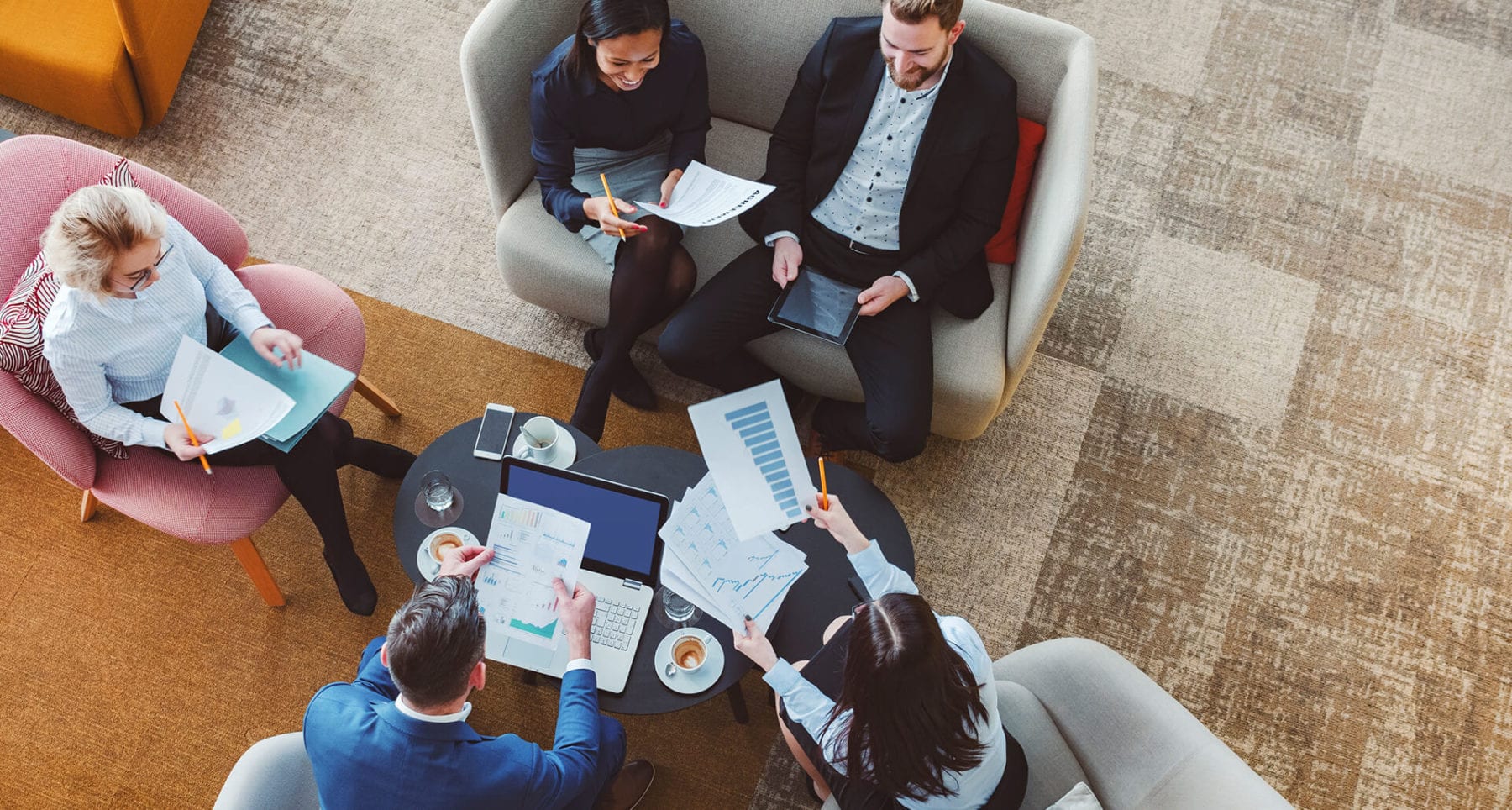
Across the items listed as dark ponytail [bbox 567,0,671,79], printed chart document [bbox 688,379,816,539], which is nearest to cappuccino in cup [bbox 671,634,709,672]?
printed chart document [bbox 688,379,816,539]

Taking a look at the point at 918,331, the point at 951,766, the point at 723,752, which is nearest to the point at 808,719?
the point at 951,766

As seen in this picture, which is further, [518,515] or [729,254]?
[729,254]

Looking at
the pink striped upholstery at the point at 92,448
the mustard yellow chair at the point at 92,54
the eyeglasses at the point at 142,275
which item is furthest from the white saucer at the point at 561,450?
the mustard yellow chair at the point at 92,54

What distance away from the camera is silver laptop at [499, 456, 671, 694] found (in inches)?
84.7

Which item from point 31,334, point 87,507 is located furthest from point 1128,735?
point 87,507

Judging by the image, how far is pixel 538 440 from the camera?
2.39 m

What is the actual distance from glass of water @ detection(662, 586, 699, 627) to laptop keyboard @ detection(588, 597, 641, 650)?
0.06 m

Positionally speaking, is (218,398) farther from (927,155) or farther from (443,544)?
(927,155)

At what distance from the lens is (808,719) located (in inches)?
78.8

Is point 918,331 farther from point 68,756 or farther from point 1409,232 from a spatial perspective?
point 68,756

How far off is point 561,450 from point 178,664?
119 centimetres

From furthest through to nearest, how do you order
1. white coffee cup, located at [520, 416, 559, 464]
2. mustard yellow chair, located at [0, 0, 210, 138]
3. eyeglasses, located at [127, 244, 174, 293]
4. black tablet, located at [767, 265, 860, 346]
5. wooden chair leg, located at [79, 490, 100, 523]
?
mustard yellow chair, located at [0, 0, 210, 138] < wooden chair leg, located at [79, 490, 100, 523] < black tablet, located at [767, 265, 860, 346] < white coffee cup, located at [520, 416, 559, 464] < eyeglasses, located at [127, 244, 174, 293]

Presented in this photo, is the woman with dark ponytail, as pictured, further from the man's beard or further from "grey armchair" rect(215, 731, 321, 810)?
the man's beard

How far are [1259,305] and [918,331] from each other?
129cm
